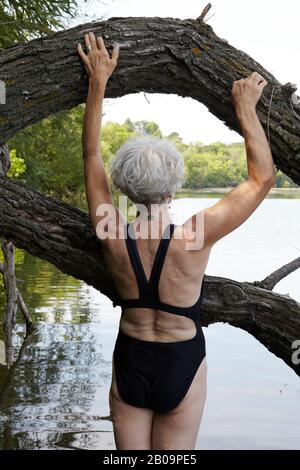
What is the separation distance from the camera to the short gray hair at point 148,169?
3328mm

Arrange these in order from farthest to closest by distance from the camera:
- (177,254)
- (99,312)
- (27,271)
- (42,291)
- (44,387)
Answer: (27,271) → (42,291) → (99,312) → (44,387) → (177,254)

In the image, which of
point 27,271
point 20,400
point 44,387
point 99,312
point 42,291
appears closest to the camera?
point 20,400

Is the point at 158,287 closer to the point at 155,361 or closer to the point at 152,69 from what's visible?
the point at 155,361

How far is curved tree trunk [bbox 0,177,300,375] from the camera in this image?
4211 mm

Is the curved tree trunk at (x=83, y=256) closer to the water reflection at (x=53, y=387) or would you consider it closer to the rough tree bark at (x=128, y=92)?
the rough tree bark at (x=128, y=92)

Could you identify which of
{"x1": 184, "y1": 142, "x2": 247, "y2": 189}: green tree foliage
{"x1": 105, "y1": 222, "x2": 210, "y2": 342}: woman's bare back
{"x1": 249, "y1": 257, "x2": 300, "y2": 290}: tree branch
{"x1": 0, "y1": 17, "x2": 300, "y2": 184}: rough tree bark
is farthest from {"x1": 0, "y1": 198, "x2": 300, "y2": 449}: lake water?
{"x1": 184, "y1": 142, "x2": 247, "y2": 189}: green tree foliage

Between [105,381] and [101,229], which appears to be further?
[105,381]

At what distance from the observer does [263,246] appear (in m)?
34.4

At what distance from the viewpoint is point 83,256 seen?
4211 millimetres

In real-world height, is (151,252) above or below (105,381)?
above

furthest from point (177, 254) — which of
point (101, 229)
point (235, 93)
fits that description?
point (235, 93)

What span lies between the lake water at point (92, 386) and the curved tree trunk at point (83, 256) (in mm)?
4065

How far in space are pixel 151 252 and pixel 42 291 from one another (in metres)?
16.1

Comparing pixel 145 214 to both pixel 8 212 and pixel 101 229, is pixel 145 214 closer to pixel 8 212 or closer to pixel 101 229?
pixel 101 229
